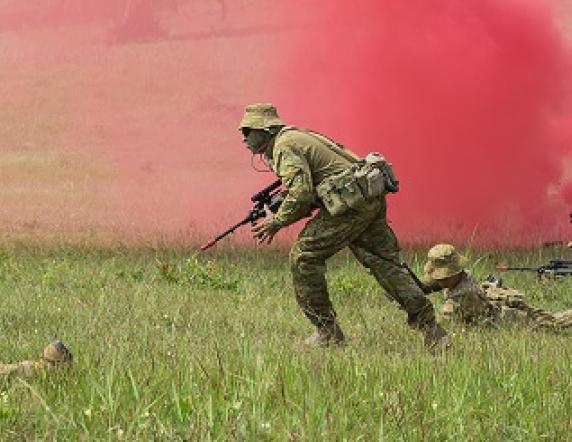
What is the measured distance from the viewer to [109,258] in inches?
567

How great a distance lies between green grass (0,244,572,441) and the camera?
4.41 meters

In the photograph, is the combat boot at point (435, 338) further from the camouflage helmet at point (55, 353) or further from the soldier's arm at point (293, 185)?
the camouflage helmet at point (55, 353)

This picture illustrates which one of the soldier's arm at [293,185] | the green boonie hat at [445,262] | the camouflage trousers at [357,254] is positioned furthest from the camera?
the green boonie hat at [445,262]

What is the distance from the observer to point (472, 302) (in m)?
9.43

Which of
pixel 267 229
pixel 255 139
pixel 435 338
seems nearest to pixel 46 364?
pixel 267 229

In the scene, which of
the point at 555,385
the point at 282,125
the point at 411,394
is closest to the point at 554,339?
the point at 282,125

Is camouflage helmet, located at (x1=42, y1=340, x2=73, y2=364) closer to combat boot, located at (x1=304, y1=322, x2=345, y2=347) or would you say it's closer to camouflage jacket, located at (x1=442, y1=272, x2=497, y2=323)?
combat boot, located at (x1=304, y1=322, x2=345, y2=347)

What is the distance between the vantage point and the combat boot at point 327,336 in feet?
26.8

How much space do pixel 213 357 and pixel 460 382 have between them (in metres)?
1.48

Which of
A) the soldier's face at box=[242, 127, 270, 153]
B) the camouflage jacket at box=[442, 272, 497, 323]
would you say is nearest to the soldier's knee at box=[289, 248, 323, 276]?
the soldier's face at box=[242, 127, 270, 153]

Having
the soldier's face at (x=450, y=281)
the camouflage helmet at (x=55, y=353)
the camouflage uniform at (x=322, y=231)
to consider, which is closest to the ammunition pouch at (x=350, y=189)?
the camouflage uniform at (x=322, y=231)

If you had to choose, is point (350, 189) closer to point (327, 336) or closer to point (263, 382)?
point (327, 336)

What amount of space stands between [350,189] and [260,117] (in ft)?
2.84

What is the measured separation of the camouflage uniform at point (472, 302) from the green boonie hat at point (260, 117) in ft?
6.43
